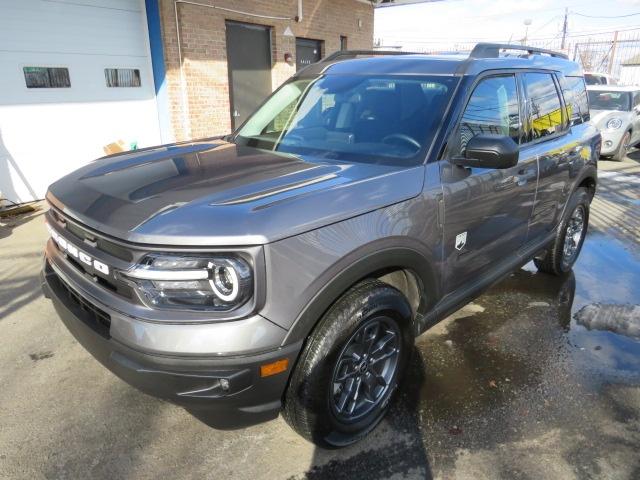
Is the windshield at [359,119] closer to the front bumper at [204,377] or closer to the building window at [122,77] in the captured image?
the front bumper at [204,377]

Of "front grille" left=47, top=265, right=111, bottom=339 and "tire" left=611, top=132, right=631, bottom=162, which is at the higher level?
"front grille" left=47, top=265, right=111, bottom=339

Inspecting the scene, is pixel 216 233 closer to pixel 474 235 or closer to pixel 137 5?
pixel 474 235

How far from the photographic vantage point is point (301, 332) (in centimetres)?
203

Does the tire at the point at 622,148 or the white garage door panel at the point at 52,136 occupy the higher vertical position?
the white garage door panel at the point at 52,136

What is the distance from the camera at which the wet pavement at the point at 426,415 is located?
2.40 meters

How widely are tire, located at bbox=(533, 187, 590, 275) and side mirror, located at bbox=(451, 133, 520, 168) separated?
208cm

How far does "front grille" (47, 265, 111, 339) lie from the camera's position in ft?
6.90

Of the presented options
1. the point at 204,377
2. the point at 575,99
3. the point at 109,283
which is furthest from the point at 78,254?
the point at 575,99

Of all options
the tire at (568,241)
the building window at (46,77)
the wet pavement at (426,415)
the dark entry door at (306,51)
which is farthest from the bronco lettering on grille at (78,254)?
the dark entry door at (306,51)

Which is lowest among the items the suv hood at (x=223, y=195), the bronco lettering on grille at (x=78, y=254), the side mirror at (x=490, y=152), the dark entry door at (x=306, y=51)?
the bronco lettering on grille at (x=78, y=254)

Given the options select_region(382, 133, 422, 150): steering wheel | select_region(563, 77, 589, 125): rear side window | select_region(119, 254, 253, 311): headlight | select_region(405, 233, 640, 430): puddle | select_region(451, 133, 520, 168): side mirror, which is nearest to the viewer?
select_region(119, 254, 253, 311): headlight

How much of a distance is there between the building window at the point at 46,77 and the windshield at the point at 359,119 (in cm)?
480

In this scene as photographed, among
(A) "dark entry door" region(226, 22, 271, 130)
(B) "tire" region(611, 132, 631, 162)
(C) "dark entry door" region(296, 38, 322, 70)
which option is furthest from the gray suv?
(B) "tire" region(611, 132, 631, 162)

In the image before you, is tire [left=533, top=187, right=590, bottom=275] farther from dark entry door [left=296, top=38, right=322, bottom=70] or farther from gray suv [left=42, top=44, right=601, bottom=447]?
dark entry door [left=296, top=38, right=322, bottom=70]
